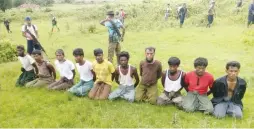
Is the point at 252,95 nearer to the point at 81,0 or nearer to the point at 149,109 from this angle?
the point at 149,109

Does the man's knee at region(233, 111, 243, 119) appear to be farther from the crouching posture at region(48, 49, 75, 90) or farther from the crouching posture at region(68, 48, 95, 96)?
the crouching posture at region(48, 49, 75, 90)

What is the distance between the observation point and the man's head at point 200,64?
6.03m

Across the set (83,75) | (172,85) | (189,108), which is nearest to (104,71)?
(83,75)

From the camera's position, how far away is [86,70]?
727cm

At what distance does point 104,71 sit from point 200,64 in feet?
6.90

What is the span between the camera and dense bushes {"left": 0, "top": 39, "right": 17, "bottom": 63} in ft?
42.3

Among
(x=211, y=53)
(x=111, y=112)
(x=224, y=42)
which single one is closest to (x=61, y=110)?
(x=111, y=112)

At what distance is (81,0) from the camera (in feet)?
198

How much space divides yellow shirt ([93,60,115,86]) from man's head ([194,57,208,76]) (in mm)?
1857

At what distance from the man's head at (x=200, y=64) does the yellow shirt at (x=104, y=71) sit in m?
1.86

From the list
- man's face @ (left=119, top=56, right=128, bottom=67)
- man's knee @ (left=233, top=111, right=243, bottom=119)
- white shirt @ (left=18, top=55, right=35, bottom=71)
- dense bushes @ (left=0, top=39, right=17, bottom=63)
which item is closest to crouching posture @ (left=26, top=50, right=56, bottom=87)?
white shirt @ (left=18, top=55, right=35, bottom=71)

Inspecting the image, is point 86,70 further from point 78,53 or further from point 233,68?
point 233,68

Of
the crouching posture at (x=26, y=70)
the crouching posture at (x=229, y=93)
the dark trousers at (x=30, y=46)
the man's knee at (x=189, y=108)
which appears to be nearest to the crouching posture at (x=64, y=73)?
the crouching posture at (x=26, y=70)

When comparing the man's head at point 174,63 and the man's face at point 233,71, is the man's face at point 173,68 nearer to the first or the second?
the man's head at point 174,63
